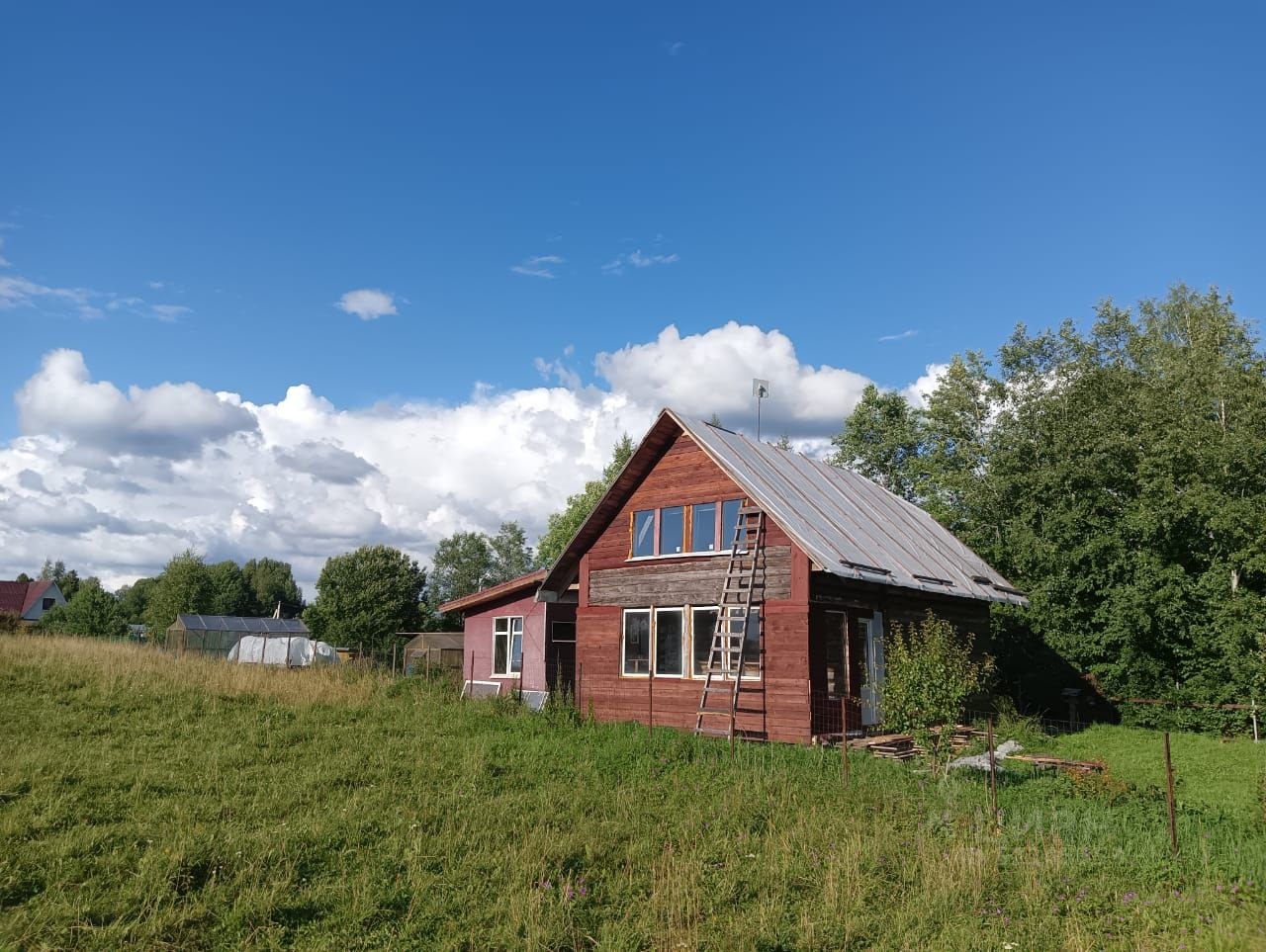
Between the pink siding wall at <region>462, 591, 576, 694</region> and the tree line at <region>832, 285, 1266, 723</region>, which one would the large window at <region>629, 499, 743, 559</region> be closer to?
the pink siding wall at <region>462, 591, 576, 694</region>

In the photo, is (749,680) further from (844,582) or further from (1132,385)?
(1132,385)

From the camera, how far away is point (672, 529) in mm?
21109

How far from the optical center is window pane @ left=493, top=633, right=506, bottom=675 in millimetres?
28391

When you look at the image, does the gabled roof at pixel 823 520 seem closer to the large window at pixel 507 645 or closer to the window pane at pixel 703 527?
the window pane at pixel 703 527

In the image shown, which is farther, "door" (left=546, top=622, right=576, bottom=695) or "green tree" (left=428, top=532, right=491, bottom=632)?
"green tree" (left=428, top=532, right=491, bottom=632)

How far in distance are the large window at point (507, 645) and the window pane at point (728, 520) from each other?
32.9ft

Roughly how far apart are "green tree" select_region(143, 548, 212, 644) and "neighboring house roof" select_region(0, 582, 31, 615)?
12.9m

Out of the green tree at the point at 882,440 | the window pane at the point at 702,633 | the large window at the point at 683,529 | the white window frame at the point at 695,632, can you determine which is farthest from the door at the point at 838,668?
the green tree at the point at 882,440

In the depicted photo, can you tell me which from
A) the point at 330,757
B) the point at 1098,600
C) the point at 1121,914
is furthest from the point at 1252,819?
the point at 1098,600

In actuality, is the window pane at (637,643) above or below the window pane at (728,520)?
below

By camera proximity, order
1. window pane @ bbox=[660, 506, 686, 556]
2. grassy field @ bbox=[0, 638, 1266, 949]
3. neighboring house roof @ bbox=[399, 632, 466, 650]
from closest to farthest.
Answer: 1. grassy field @ bbox=[0, 638, 1266, 949]
2. window pane @ bbox=[660, 506, 686, 556]
3. neighboring house roof @ bbox=[399, 632, 466, 650]

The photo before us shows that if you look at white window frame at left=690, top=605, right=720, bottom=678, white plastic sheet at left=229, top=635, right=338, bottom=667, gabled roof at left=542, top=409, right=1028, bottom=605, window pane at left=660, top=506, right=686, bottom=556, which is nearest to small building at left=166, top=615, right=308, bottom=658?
white plastic sheet at left=229, top=635, right=338, bottom=667

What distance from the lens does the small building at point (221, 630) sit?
50.0 m

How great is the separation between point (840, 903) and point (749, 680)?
1019 centimetres
